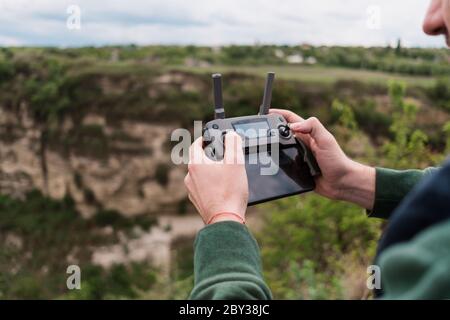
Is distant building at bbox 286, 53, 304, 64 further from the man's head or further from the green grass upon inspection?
the man's head

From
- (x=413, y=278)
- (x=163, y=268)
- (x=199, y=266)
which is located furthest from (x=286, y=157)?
(x=163, y=268)

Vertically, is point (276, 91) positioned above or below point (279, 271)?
above

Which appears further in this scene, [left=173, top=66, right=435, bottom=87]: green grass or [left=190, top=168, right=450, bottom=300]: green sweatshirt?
[left=173, top=66, right=435, bottom=87]: green grass

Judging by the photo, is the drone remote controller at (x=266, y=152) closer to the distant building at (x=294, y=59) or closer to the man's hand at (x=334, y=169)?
the man's hand at (x=334, y=169)

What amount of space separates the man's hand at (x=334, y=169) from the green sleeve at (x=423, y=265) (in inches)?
37.5

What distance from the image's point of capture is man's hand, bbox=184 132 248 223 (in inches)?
38.7

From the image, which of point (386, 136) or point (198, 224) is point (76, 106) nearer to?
point (198, 224)

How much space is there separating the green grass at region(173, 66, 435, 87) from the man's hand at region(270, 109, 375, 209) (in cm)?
2342

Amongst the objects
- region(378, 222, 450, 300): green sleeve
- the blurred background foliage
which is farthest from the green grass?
region(378, 222, 450, 300): green sleeve

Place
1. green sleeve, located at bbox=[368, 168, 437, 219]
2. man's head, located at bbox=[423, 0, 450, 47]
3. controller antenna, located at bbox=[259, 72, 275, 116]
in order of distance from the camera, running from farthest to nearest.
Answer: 1. controller antenna, located at bbox=[259, 72, 275, 116]
2. green sleeve, located at bbox=[368, 168, 437, 219]
3. man's head, located at bbox=[423, 0, 450, 47]

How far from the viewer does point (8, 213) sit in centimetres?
2616

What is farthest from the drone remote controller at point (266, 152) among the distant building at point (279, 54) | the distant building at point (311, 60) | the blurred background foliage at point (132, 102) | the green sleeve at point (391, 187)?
the distant building at point (279, 54)

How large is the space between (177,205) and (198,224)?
130cm

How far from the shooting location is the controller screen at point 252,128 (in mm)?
1283
